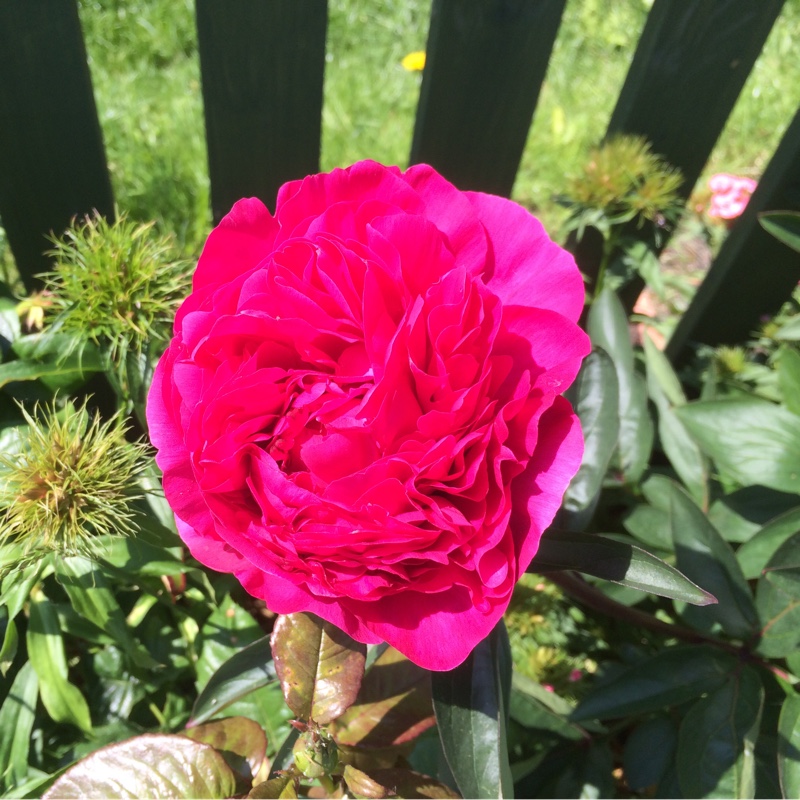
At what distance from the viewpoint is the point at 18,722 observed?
3.68 ft

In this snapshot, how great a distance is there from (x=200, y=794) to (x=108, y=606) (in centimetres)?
31

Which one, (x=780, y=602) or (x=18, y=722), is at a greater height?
(x=780, y=602)

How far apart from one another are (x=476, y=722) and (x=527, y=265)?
529 mm

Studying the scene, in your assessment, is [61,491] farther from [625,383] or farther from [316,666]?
[625,383]

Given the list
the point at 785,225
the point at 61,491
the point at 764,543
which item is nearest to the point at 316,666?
the point at 61,491

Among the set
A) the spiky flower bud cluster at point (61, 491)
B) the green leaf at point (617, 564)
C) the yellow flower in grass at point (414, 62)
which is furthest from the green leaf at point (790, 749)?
the yellow flower in grass at point (414, 62)

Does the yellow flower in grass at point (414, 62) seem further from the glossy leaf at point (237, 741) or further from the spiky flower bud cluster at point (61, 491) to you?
the glossy leaf at point (237, 741)

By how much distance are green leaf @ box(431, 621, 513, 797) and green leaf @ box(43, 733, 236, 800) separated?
0.84ft

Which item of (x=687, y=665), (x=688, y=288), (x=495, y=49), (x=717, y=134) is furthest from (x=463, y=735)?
(x=688, y=288)

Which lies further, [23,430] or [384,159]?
[384,159]

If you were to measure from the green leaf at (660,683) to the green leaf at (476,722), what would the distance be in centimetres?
25

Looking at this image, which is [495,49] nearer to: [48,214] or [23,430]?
[48,214]

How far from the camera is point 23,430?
3.41 ft

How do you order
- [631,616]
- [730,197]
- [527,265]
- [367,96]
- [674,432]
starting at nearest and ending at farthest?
[527,265]
[631,616]
[674,432]
[730,197]
[367,96]
